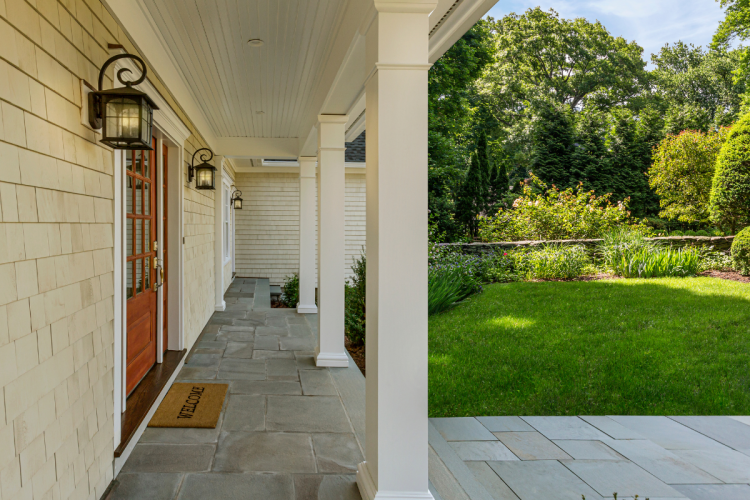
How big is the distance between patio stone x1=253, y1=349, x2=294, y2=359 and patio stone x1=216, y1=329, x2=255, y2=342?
1.89 ft

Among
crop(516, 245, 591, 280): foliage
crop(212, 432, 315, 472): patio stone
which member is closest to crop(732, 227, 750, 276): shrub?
crop(516, 245, 591, 280): foliage

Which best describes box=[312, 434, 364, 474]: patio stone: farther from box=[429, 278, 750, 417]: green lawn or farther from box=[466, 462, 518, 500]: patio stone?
box=[429, 278, 750, 417]: green lawn

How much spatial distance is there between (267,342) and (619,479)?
3.95 meters

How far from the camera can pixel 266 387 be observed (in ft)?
13.5

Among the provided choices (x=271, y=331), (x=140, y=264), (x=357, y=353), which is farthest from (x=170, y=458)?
(x=271, y=331)

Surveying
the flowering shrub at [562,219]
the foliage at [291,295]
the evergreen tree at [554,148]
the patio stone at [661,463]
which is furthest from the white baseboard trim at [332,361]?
the evergreen tree at [554,148]

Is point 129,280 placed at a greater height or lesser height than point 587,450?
greater

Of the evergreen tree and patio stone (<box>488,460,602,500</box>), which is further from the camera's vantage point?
the evergreen tree

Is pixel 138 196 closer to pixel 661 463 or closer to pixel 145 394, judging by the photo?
pixel 145 394

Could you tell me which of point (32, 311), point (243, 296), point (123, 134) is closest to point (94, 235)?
point (123, 134)

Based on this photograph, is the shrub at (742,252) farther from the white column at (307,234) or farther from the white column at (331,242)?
the white column at (331,242)

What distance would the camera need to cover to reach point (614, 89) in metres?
20.8

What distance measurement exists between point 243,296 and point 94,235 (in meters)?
6.83

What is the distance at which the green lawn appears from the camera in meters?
5.18
